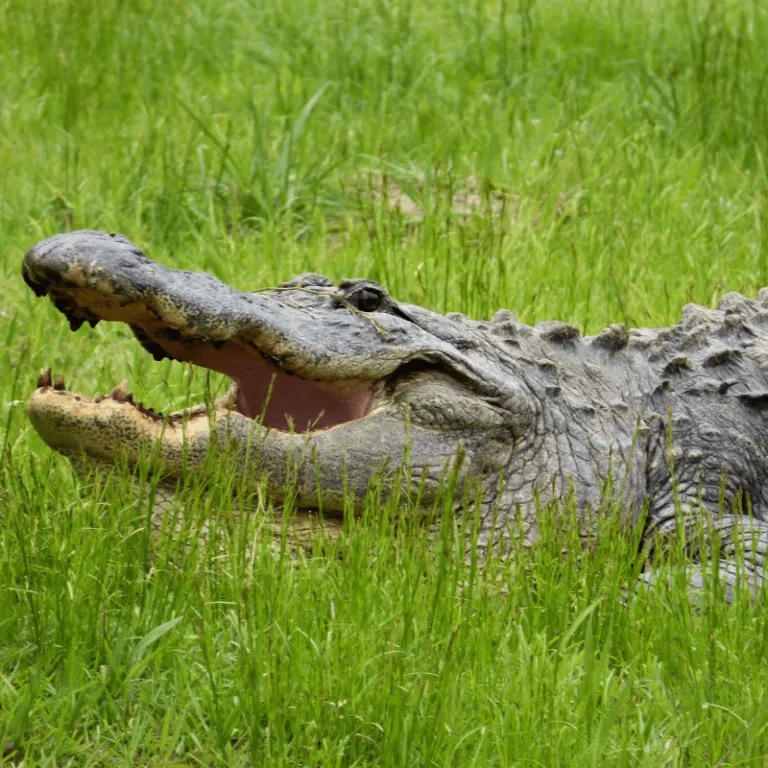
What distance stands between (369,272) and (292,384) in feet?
6.69

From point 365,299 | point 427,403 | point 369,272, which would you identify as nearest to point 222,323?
point 365,299

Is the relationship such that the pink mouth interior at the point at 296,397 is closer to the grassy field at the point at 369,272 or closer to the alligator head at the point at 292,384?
the alligator head at the point at 292,384

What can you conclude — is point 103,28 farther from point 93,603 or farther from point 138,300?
point 93,603

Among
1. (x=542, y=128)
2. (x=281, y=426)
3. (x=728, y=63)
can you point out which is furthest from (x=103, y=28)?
(x=281, y=426)

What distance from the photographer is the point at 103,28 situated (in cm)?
831

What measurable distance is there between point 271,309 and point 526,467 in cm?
95

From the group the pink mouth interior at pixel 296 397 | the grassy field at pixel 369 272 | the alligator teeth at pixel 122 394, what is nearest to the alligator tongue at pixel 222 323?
the pink mouth interior at pixel 296 397

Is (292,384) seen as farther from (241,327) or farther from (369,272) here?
(369,272)

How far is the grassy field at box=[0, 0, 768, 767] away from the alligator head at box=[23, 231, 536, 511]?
18 centimetres

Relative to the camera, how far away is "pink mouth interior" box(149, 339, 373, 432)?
3.77 metres

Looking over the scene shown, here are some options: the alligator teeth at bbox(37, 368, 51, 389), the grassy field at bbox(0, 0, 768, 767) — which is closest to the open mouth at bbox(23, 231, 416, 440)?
the alligator teeth at bbox(37, 368, 51, 389)

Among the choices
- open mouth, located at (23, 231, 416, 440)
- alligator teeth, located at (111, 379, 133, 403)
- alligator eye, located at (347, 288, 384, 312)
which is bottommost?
alligator teeth, located at (111, 379, 133, 403)

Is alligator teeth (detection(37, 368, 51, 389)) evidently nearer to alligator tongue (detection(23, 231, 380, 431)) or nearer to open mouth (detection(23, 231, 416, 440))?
open mouth (detection(23, 231, 416, 440))

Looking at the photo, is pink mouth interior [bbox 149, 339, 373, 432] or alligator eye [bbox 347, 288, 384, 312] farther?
alligator eye [bbox 347, 288, 384, 312]
